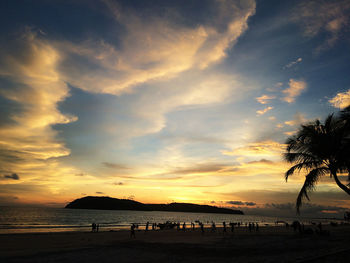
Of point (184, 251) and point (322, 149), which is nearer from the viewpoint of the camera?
point (322, 149)

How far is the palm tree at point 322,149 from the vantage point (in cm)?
1185

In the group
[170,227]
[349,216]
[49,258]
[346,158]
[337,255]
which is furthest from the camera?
[349,216]

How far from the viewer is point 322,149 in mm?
12461

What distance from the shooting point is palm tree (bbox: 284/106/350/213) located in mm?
11852

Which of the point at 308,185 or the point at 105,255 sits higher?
the point at 308,185

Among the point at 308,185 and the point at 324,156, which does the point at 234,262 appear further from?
the point at 324,156

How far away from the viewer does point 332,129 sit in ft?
42.3

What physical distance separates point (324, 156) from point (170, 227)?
156ft

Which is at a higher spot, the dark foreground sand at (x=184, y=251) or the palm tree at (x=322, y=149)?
the palm tree at (x=322, y=149)

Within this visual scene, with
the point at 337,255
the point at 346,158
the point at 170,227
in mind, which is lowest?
the point at 170,227

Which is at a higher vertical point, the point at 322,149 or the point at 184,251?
the point at 322,149

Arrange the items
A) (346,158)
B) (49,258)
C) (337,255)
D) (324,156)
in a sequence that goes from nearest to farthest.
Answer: (337,255), (346,158), (324,156), (49,258)

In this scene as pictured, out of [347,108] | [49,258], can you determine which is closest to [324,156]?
[347,108]

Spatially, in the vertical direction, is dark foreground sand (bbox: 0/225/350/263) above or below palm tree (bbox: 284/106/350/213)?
below
